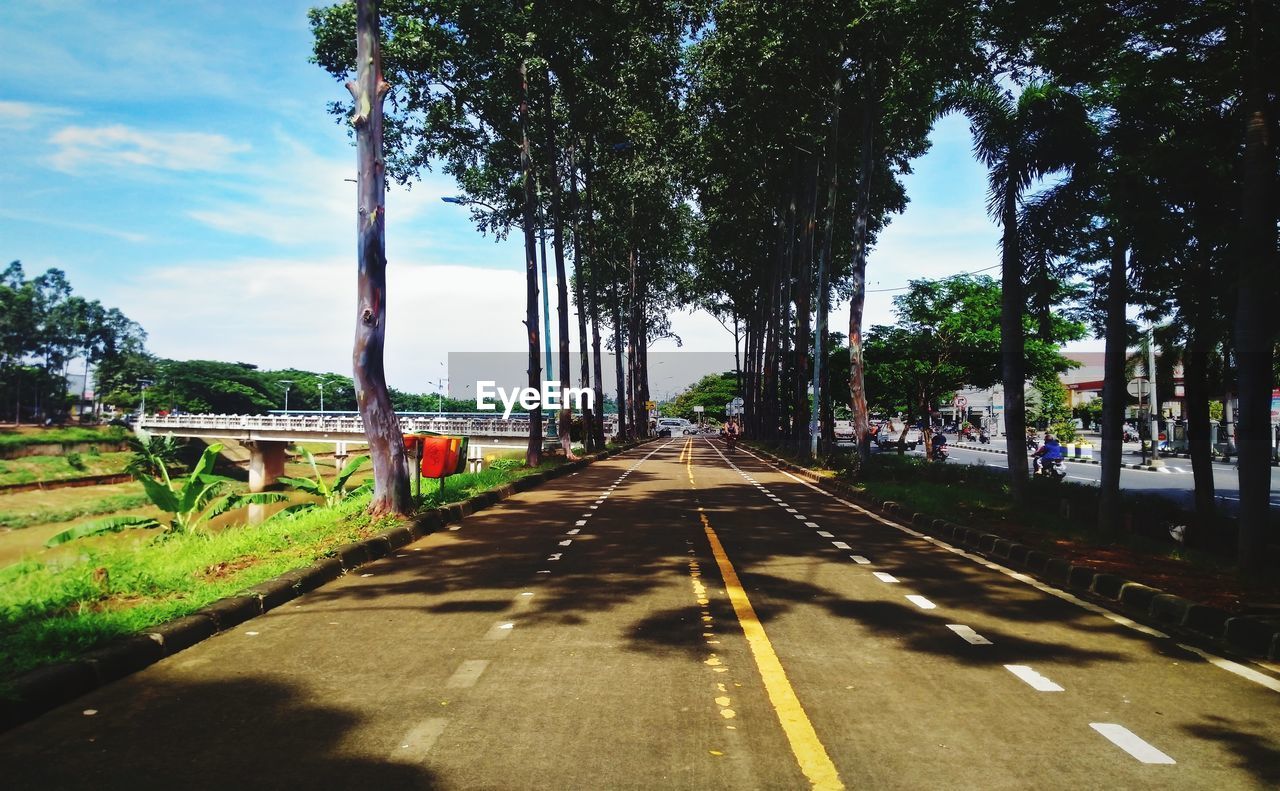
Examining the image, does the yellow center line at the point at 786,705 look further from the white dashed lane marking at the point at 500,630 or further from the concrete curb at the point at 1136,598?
the concrete curb at the point at 1136,598

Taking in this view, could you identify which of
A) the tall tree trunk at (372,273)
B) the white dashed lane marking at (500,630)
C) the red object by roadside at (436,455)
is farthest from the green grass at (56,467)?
the white dashed lane marking at (500,630)

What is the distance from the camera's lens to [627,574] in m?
8.93

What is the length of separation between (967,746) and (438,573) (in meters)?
6.28

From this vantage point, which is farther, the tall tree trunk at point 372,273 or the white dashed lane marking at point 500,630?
the tall tree trunk at point 372,273

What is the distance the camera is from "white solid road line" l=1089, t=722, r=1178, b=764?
411 centimetres

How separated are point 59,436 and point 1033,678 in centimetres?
8191

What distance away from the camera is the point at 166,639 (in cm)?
598

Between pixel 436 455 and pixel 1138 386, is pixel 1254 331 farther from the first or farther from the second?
pixel 1138 386

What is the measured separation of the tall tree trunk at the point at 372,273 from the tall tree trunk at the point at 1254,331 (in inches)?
414

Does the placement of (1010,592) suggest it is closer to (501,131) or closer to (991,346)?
(501,131)

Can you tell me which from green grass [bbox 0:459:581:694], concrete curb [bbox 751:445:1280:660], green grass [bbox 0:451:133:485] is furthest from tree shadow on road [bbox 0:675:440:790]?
green grass [bbox 0:451:133:485]

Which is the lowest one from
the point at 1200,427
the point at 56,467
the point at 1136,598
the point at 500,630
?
the point at 56,467

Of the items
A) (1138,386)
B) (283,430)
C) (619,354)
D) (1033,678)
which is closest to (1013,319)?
(1033,678)

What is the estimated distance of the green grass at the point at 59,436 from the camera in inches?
2601
